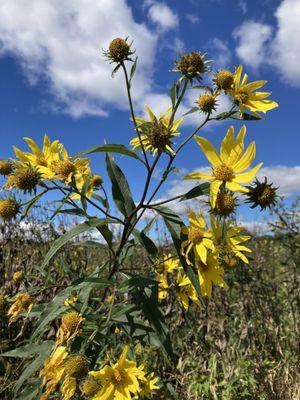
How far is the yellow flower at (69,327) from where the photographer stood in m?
1.58

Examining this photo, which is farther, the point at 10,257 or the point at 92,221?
the point at 10,257

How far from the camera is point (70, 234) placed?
1550mm

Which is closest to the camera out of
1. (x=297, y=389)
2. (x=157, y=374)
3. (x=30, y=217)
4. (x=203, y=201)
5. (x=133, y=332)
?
(x=203, y=201)

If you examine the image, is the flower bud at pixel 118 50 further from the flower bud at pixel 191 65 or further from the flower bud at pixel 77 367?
the flower bud at pixel 77 367

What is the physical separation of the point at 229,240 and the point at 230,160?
42 centimetres

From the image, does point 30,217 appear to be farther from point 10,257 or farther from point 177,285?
point 177,285

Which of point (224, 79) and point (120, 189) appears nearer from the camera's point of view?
point (224, 79)

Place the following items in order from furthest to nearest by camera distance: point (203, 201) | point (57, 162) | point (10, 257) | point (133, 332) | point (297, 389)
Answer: point (10, 257) < point (297, 389) < point (57, 162) < point (133, 332) < point (203, 201)

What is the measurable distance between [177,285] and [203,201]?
735mm

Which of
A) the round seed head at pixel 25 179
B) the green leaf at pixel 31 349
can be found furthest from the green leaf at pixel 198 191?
the green leaf at pixel 31 349

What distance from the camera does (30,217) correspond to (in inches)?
149

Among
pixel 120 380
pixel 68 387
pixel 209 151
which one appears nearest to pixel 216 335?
pixel 120 380

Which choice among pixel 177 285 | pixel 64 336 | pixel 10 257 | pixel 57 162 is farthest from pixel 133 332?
pixel 10 257

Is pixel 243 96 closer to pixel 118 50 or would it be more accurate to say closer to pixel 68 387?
pixel 118 50
